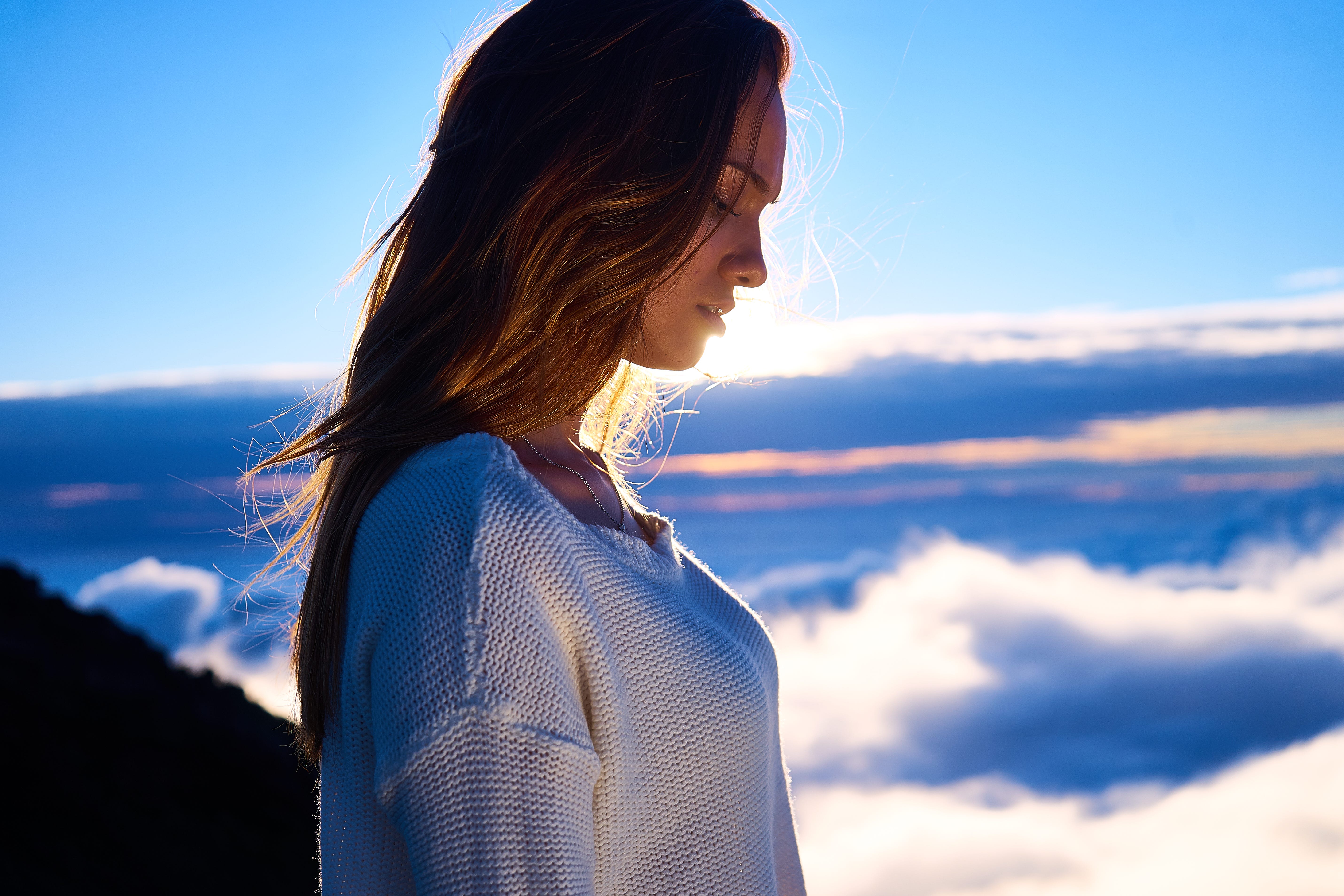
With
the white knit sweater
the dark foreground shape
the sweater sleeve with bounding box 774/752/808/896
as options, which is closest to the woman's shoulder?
the white knit sweater

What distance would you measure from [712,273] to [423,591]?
75 centimetres

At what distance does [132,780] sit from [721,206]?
1062 centimetres

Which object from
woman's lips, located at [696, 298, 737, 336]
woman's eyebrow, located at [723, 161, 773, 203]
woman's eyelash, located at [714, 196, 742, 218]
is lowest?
woman's lips, located at [696, 298, 737, 336]

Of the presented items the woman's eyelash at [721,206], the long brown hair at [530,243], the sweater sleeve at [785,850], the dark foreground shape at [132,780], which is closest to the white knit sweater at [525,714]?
the long brown hair at [530,243]

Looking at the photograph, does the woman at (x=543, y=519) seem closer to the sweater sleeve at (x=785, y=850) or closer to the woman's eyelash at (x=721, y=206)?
the woman's eyelash at (x=721, y=206)

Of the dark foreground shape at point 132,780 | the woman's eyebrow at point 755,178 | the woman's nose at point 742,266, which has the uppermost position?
the dark foreground shape at point 132,780

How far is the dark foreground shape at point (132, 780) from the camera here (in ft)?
27.1

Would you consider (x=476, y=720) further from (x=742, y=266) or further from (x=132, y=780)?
(x=132, y=780)

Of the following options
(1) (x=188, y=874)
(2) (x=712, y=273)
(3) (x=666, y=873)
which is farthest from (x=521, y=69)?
(1) (x=188, y=874)

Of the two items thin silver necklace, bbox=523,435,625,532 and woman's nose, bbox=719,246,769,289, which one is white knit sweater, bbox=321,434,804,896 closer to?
thin silver necklace, bbox=523,435,625,532

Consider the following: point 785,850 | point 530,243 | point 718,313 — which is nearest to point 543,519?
point 530,243

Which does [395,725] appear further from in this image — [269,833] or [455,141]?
[269,833]

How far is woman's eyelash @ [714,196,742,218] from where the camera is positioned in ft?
4.74

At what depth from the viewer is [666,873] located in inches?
Result: 50.0
